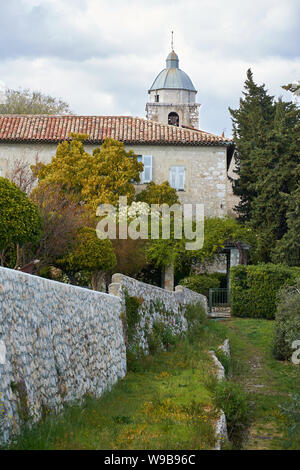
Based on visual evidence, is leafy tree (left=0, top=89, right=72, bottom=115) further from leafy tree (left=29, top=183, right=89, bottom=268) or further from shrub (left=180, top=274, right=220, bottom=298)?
leafy tree (left=29, top=183, right=89, bottom=268)

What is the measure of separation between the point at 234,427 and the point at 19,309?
14.2ft

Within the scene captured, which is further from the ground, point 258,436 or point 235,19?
point 235,19

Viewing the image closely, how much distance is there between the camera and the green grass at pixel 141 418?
649 cm

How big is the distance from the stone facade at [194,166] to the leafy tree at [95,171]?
2038mm

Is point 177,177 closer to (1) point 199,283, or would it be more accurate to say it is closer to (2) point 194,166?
(2) point 194,166

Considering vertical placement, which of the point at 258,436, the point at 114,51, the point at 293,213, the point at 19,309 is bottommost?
the point at 258,436

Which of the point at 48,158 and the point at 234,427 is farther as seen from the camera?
the point at 48,158

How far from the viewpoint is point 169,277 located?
1112 inches

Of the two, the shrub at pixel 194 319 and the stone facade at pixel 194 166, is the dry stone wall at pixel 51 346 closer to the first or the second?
the shrub at pixel 194 319

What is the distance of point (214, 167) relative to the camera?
3406 centimetres

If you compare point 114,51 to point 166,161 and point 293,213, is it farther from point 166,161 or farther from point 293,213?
point 293,213

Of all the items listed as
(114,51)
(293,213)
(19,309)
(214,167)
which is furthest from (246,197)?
(19,309)

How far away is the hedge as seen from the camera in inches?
1003

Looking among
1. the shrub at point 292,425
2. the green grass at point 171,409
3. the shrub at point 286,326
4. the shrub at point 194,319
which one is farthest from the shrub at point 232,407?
the shrub at point 194,319
